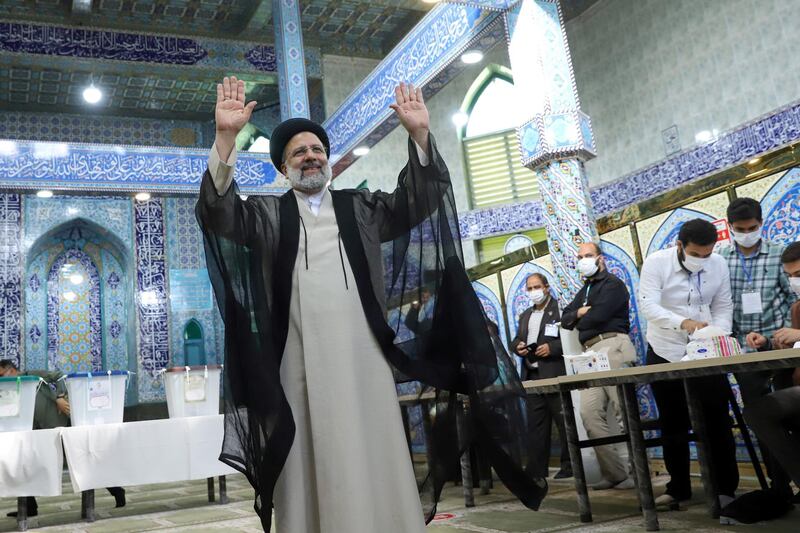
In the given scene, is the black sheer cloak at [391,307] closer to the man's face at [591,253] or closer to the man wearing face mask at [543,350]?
the man's face at [591,253]

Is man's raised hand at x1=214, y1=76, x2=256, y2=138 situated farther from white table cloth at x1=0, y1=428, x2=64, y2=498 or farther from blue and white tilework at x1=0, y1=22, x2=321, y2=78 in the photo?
blue and white tilework at x1=0, y1=22, x2=321, y2=78

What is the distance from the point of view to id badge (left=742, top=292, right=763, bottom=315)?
3.13 meters

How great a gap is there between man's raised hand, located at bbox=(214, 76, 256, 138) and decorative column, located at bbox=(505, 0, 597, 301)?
310 cm

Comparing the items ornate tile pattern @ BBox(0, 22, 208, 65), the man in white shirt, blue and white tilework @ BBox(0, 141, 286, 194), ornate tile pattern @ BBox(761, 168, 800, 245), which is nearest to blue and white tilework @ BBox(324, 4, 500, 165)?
blue and white tilework @ BBox(0, 141, 286, 194)

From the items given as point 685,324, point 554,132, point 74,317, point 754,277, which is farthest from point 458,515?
point 74,317

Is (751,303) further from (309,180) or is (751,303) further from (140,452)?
(140,452)

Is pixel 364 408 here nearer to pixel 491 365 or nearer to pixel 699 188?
pixel 491 365

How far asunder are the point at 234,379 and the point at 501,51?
308 inches

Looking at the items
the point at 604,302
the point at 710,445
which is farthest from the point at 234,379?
the point at 604,302

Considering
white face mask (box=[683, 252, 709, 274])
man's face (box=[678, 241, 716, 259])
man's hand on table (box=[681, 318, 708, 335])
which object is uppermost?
man's face (box=[678, 241, 716, 259])

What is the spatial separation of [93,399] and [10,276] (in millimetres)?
6418

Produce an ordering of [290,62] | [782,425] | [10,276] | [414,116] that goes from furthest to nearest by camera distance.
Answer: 1. [10,276]
2. [290,62]
3. [782,425]
4. [414,116]

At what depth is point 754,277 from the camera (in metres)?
3.18

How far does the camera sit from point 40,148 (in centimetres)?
728
